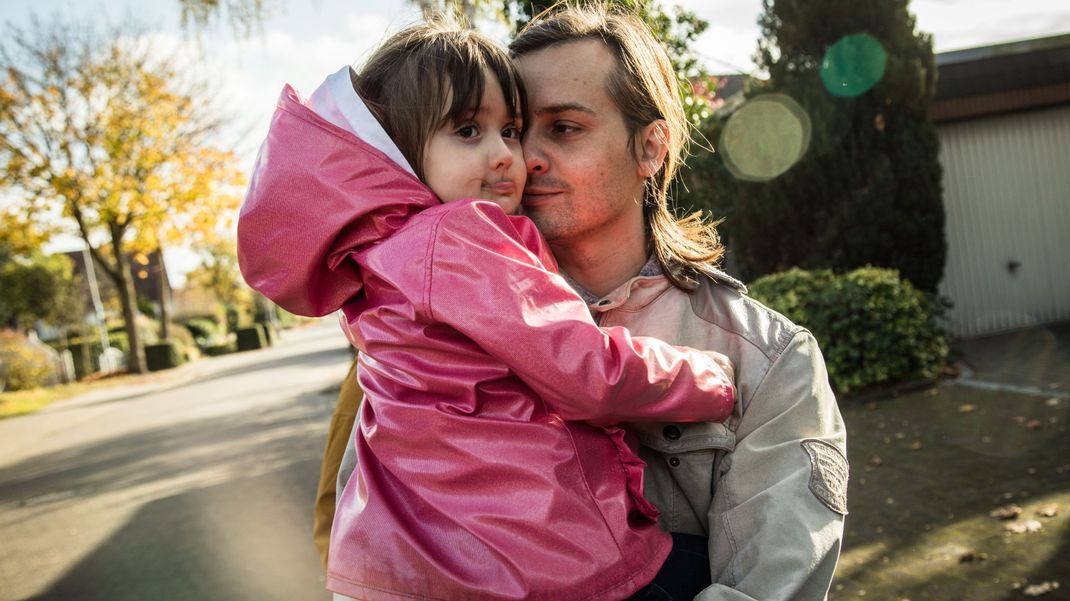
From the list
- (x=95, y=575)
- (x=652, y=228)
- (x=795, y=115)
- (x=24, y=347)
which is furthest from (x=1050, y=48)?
(x=24, y=347)

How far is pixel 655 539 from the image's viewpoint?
178 cm

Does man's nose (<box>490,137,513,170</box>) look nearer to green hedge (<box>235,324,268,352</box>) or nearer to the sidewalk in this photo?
the sidewalk

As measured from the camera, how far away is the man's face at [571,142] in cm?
230

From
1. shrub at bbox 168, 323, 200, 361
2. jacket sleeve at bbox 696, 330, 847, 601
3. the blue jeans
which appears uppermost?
jacket sleeve at bbox 696, 330, 847, 601

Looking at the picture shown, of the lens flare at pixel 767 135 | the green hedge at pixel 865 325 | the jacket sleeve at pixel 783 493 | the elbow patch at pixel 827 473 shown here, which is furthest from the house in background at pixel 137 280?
the elbow patch at pixel 827 473

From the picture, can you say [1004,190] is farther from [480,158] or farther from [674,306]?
[480,158]

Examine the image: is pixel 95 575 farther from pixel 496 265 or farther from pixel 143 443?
pixel 143 443

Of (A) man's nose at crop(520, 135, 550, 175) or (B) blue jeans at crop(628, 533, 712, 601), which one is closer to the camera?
(B) blue jeans at crop(628, 533, 712, 601)

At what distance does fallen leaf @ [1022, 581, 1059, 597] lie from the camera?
398cm

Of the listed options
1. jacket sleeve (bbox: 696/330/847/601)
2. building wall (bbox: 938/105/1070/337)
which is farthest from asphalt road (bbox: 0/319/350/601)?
building wall (bbox: 938/105/1070/337)

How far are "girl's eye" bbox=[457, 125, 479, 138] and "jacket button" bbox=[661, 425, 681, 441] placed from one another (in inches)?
36.2

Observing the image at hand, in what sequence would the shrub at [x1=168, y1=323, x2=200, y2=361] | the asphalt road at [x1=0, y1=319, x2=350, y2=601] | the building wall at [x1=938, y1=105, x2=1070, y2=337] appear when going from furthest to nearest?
the shrub at [x1=168, y1=323, x2=200, y2=361], the building wall at [x1=938, y1=105, x2=1070, y2=337], the asphalt road at [x1=0, y1=319, x2=350, y2=601]

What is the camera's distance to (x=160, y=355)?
28766mm

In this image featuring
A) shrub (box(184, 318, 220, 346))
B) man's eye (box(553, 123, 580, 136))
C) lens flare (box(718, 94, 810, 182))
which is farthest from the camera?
shrub (box(184, 318, 220, 346))
